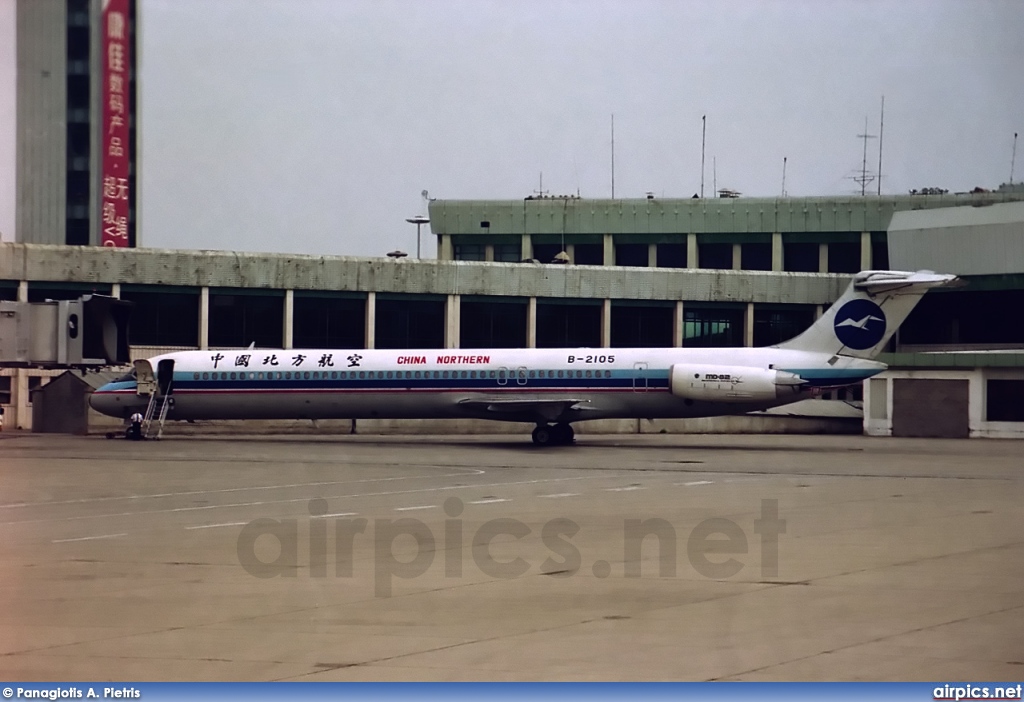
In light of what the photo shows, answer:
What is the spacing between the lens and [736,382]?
4162 centimetres

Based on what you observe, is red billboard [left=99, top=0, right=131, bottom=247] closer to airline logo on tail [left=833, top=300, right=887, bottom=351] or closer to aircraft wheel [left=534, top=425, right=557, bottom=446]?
aircraft wheel [left=534, top=425, right=557, bottom=446]

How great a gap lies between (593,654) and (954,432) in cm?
4483

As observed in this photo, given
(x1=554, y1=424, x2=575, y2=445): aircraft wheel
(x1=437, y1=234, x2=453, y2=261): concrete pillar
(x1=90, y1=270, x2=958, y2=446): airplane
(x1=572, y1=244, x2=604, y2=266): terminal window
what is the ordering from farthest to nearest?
(x1=437, y1=234, x2=453, y2=261): concrete pillar → (x1=572, y1=244, x2=604, y2=266): terminal window → (x1=554, y1=424, x2=575, y2=445): aircraft wheel → (x1=90, y1=270, x2=958, y2=446): airplane

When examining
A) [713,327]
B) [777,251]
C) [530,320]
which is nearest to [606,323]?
[530,320]

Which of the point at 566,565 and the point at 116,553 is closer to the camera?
the point at 566,565

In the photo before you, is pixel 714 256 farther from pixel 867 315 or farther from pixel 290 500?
pixel 290 500

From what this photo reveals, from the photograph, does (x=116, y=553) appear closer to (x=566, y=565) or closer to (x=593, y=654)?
(x=566, y=565)

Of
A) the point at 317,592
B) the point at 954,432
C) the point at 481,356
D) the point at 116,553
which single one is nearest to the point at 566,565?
the point at 317,592

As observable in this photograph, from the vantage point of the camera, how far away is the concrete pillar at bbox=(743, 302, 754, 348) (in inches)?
2494

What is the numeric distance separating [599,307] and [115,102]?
137 feet

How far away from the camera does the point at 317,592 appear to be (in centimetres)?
1322

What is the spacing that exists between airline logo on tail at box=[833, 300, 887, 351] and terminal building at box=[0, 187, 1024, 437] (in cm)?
1121

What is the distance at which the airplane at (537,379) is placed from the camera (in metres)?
41.7

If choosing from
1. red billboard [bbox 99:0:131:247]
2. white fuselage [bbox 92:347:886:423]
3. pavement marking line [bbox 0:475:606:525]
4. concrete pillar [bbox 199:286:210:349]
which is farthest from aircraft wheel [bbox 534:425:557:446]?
concrete pillar [bbox 199:286:210:349]
